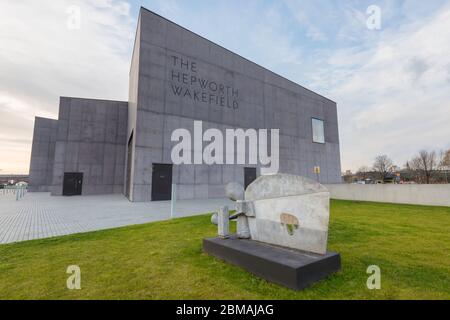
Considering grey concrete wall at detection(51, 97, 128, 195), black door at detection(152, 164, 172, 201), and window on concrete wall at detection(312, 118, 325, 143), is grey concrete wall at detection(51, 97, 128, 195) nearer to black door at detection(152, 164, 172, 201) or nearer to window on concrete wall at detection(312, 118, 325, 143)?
black door at detection(152, 164, 172, 201)

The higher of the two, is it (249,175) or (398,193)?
(249,175)

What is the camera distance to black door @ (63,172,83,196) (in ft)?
68.0

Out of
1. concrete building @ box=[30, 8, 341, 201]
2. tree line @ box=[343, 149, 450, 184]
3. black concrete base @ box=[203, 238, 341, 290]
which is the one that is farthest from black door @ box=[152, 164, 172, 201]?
tree line @ box=[343, 149, 450, 184]

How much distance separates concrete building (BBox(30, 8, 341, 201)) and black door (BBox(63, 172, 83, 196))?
86 mm

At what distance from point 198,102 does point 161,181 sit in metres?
7.09

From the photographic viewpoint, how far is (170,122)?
53.4ft

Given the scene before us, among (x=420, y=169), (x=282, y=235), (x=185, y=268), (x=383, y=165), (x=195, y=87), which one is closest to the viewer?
(x=185, y=268)

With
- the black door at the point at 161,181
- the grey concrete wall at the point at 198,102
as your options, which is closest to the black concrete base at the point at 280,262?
the black door at the point at 161,181

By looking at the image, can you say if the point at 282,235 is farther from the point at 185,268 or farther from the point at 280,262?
the point at 185,268

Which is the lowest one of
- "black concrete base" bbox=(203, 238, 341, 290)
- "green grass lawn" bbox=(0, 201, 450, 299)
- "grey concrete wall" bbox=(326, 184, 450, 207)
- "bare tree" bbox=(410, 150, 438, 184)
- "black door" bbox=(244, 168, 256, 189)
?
"green grass lawn" bbox=(0, 201, 450, 299)

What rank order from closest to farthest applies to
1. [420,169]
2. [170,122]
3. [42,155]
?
[170,122], [42,155], [420,169]

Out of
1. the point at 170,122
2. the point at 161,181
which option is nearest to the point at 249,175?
the point at 161,181

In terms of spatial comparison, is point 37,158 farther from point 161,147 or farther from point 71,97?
point 161,147

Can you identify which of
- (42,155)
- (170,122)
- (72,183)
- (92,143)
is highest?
(170,122)
